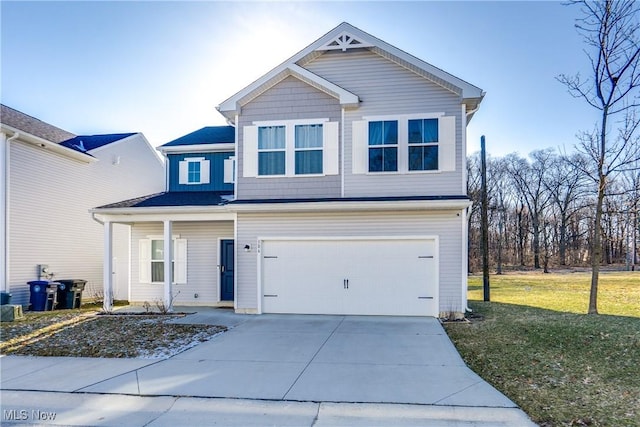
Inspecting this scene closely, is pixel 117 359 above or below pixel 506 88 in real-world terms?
below

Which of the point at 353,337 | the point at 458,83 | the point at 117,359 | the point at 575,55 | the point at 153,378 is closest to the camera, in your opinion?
the point at 153,378

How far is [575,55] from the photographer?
1160cm

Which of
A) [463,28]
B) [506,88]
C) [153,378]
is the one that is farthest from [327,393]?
[506,88]

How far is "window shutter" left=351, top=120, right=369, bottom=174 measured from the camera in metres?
11.4

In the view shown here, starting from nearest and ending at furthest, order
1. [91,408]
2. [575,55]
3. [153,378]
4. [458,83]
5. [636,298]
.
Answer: [91,408], [153,378], [458,83], [575,55], [636,298]

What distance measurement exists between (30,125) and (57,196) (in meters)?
2.82

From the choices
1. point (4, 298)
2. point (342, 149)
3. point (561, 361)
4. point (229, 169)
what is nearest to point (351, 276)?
point (342, 149)

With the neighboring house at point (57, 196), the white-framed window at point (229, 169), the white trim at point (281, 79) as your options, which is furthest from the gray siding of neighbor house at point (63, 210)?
the white trim at point (281, 79)

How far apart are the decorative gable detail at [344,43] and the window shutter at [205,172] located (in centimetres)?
596

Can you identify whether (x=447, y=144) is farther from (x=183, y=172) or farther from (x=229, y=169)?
(x=183, y=172)

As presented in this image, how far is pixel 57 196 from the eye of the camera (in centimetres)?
1466

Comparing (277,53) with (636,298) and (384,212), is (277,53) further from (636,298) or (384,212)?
(636,298)

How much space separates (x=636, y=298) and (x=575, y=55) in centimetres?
870

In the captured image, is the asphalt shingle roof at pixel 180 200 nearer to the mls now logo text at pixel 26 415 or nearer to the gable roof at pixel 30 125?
the gable roof at pixel 30 125
